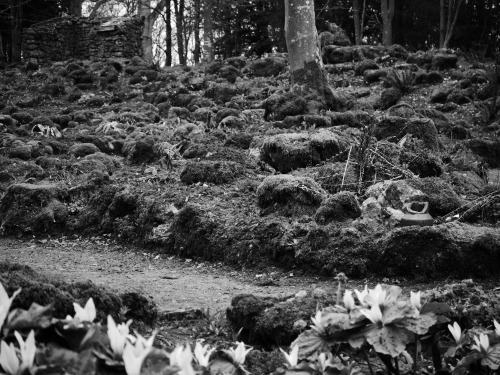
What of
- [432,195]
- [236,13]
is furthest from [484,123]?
[236,13]

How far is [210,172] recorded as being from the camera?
22.1 feet

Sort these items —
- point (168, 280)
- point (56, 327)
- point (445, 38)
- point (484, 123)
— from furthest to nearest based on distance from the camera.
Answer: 1. point (445, 38)
2. point (484, 123)
3. point (168, 280)
4. point (56, 327)

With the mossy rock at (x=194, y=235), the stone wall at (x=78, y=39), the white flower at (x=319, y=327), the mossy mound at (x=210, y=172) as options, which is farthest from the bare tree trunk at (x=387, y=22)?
the white flower at (x=319, y=327)

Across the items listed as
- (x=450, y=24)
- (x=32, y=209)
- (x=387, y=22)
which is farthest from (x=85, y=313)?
(x=450, y=24)

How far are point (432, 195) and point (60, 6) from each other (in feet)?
72.6

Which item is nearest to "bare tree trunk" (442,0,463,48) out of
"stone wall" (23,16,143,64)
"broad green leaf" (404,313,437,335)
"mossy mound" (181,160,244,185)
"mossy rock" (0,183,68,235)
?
"stone wall" (23,16,143,64)

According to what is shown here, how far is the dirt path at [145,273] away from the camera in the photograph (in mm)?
4266

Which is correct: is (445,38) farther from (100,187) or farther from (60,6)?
(100,187)

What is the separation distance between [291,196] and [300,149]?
49.8 inches

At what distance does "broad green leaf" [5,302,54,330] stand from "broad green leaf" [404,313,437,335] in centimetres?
102

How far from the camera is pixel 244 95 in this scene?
41.4ft

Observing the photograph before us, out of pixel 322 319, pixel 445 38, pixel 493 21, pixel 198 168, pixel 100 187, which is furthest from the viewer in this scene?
pixel 493 21

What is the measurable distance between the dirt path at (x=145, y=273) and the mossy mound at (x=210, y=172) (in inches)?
44.2

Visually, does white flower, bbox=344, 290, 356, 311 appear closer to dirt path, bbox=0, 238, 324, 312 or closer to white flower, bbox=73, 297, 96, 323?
white flower, bbox=73, 297, 96, 323
